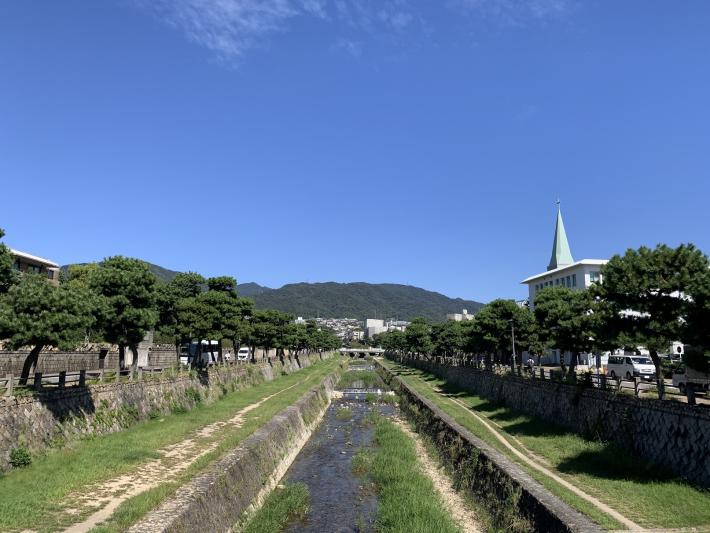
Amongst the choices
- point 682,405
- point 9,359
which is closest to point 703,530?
point 682,405

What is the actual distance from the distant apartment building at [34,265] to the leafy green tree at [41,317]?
57152 mm

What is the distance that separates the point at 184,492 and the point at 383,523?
21.6ft

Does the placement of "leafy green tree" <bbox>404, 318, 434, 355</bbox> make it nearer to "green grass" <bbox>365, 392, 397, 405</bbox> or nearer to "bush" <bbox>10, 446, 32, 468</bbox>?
"green grass" <bbox>365, 392, 397, 405</bbox>

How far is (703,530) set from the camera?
12.2 meters

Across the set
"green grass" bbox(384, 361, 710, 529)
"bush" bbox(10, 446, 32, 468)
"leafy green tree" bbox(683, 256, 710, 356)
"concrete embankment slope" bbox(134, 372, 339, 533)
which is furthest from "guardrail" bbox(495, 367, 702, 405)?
"bush" bbox(10, 446, 32, 468)

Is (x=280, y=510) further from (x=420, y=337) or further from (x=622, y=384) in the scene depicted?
(x=420, y=337)

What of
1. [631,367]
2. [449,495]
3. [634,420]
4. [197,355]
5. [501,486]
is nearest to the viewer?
[501,486]

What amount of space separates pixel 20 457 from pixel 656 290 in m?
23.0

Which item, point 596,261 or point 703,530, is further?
point 596,261

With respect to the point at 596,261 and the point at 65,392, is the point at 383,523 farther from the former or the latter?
the point at 596,261

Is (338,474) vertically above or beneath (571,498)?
beneath

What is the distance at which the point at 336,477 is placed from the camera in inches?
955

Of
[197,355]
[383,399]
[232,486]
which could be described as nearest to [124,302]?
[232,486]

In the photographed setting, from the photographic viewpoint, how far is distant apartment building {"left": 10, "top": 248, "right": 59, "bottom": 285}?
7295 cm
